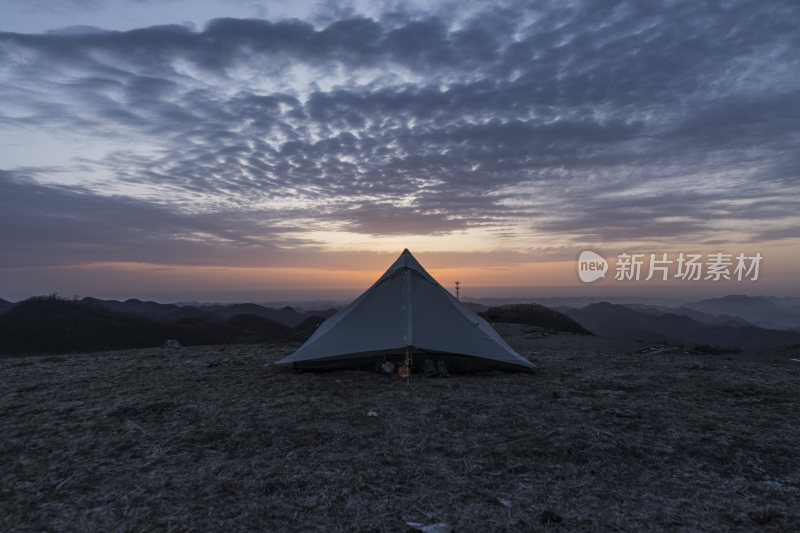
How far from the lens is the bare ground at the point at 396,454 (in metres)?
3.62

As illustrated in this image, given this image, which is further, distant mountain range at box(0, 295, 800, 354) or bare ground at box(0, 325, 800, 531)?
distant mountain range at box(0, 295, 800, 354)

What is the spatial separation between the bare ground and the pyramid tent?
52 centimetres

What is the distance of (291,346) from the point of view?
587 inches

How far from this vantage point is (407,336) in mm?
9195

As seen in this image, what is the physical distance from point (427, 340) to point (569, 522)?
230 inches

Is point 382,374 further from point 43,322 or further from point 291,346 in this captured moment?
point 43,322

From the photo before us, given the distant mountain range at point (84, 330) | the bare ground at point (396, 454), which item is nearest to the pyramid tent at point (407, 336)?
the bare ground at point (396, 454)

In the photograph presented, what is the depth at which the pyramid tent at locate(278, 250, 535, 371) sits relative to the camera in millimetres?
9250

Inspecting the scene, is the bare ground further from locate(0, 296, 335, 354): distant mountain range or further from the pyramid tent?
locate(0, 296, 335, 354): distant mountain range

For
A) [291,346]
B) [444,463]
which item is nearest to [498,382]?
[444,463]

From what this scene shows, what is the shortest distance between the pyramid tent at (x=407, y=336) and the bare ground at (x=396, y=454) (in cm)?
52

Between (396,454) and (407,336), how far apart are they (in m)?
4.37

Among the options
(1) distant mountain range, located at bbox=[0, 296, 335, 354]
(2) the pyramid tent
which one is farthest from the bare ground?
(1) distant mountain range, located at bbox=[0, 296, 335, 354]

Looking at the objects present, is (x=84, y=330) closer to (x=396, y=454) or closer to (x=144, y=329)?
(x=144, y=329)
